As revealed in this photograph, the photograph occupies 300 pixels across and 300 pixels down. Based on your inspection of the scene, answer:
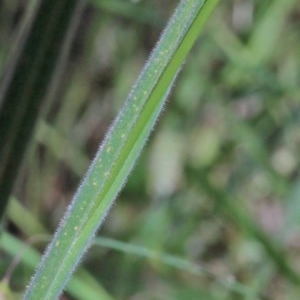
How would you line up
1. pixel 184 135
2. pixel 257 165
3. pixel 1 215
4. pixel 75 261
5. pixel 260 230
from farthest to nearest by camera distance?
pixel 184 135, pixel 257 165, pixel 260 230, pixel 1 215, pixel 75 261

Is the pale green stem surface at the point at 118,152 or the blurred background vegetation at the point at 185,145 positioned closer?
the pale green stem surface at the point at 118,152

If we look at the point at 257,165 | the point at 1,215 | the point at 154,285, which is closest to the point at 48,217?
the point at 154,285

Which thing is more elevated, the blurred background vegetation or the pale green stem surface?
the pale green stem surface

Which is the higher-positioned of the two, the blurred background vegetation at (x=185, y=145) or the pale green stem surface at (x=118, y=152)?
the pale green stem surface at (x=118, y=152)

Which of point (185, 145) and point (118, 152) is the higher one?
point (118, 152)

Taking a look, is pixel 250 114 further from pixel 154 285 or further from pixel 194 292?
pixel 194 292
